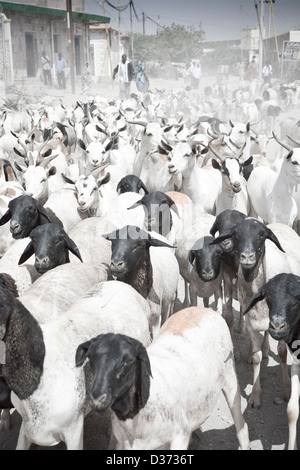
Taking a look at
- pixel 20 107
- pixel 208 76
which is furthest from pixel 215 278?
pixel 208 76

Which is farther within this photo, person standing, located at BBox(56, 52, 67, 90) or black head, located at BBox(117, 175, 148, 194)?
person standing, located at BBox(56, 52, 67, 90)

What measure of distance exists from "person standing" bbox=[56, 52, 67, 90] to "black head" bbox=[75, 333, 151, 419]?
26.8 meters

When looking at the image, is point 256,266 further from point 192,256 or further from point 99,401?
point 99,401

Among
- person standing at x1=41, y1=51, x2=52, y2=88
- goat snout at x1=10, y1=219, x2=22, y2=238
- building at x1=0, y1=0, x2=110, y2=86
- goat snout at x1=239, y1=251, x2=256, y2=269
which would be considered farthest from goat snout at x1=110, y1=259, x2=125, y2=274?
person standing at x1=41, y1=51, x2=52, y2=88

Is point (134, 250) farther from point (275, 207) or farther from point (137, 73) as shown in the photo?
point (137, 73)

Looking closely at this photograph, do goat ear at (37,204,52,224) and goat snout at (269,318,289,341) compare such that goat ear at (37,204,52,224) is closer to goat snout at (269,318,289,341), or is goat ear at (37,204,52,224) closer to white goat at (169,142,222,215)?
white goat at (169,142,222,215)

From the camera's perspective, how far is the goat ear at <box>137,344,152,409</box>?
3.04 meters

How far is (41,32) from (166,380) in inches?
1153

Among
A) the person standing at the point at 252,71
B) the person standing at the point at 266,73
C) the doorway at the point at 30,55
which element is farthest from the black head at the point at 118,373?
the person standing at the point at 252,71

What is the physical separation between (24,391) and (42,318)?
2.97 feet

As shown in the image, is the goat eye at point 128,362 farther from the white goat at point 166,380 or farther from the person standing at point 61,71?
the person standing at point 61,71
